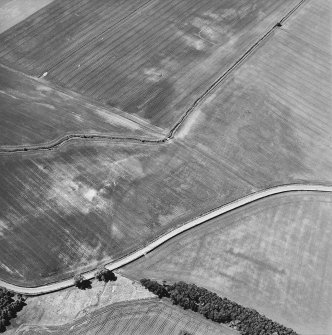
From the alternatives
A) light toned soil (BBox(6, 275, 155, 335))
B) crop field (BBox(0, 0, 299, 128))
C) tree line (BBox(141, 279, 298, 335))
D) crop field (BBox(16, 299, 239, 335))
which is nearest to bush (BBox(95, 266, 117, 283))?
light toned soil (BBox(6, 275, 155, 335))

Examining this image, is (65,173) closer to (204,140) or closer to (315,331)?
(204,140)

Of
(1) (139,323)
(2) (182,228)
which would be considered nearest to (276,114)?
(2) (182,228)

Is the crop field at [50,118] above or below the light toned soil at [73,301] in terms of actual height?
above

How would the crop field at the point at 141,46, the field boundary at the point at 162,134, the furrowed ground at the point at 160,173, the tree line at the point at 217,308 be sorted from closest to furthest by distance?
1. the tree line at the point at 217,308
2. the furrowed ground at the point at 160,173
3. the field boundary at the point at 162,134
4. the crop field at the point at 141,46

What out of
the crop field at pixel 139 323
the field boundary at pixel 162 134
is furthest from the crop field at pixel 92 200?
the crop field at pixel 139 323

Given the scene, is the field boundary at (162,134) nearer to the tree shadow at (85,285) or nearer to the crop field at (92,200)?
the crop field at (92,200)

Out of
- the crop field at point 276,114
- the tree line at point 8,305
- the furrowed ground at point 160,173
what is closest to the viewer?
the tree line at point 8,305

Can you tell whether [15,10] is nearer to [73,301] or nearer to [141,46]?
[141,46]
